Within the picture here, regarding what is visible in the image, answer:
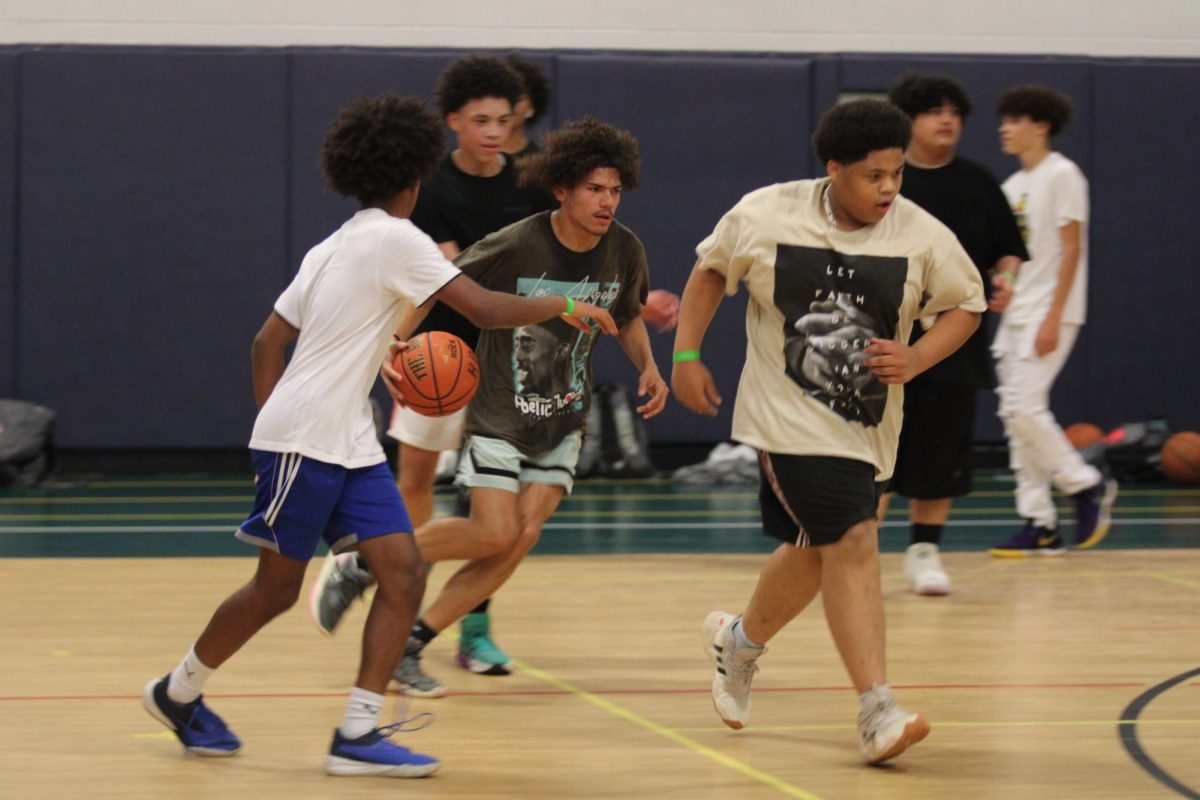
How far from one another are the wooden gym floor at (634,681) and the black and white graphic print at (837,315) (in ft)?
3.00

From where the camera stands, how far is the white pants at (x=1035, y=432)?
24.2 ft

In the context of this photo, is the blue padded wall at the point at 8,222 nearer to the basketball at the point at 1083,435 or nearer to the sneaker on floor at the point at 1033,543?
the sneaker on floor at the point at 1033,543

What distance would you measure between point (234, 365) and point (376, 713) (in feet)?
24.4

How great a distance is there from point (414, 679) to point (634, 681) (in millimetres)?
683

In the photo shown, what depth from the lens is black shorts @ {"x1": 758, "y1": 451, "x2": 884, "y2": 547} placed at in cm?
407

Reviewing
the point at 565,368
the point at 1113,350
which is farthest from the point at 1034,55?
the point at 565,368

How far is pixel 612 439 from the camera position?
1077cm

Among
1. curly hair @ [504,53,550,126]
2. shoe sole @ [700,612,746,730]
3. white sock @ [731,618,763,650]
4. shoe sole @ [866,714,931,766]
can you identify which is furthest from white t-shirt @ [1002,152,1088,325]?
shoe sole @ [866,714,931,766]

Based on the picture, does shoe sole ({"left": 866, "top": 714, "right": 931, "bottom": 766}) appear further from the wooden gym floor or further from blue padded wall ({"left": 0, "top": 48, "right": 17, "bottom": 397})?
blue padded wall ({"left": 0, "top": 48, "right": 17, "bottom": 397})

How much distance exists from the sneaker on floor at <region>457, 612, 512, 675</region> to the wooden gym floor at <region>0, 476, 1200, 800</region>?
9 cm

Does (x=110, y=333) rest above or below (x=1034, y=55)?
below

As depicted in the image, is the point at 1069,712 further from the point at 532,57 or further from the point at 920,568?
the point at 532,57

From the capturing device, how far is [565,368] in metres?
4.87

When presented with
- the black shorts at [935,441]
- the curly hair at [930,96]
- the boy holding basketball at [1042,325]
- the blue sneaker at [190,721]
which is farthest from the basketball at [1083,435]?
the blue sneaker at [190,721]
